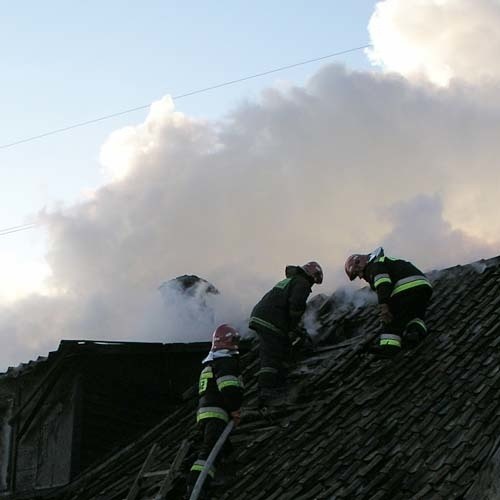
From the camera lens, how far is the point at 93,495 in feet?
39.3

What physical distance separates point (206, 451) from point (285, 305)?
259 cm

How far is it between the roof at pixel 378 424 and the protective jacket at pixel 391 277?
525 mm

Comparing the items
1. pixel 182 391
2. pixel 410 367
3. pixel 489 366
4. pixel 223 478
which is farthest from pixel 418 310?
pixel 182 391

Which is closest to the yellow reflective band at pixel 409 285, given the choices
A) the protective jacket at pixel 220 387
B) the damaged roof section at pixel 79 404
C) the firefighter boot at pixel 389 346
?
the firefighter boot at pixel 389 346

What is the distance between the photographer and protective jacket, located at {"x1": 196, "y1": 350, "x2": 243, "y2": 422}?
1072 centimetres

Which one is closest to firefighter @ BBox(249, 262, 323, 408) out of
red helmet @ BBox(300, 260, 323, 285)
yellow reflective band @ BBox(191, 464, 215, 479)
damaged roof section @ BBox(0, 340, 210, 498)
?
red helmet @ BBox(300, 260, 323, 285)

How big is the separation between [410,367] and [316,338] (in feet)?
8.47

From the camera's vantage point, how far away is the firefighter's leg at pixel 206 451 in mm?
10109

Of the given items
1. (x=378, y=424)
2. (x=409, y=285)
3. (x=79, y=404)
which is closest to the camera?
(x=378, y=424)

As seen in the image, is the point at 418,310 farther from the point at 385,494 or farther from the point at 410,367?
the point at 385,494

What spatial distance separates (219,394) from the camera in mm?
10875

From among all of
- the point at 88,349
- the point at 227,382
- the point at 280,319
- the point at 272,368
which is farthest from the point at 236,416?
the point at 88,349

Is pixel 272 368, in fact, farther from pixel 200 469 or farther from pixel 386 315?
pixel 200 469

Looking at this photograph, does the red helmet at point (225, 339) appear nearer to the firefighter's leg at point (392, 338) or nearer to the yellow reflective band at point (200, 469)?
the yellow reflective band at point (200, 469)
